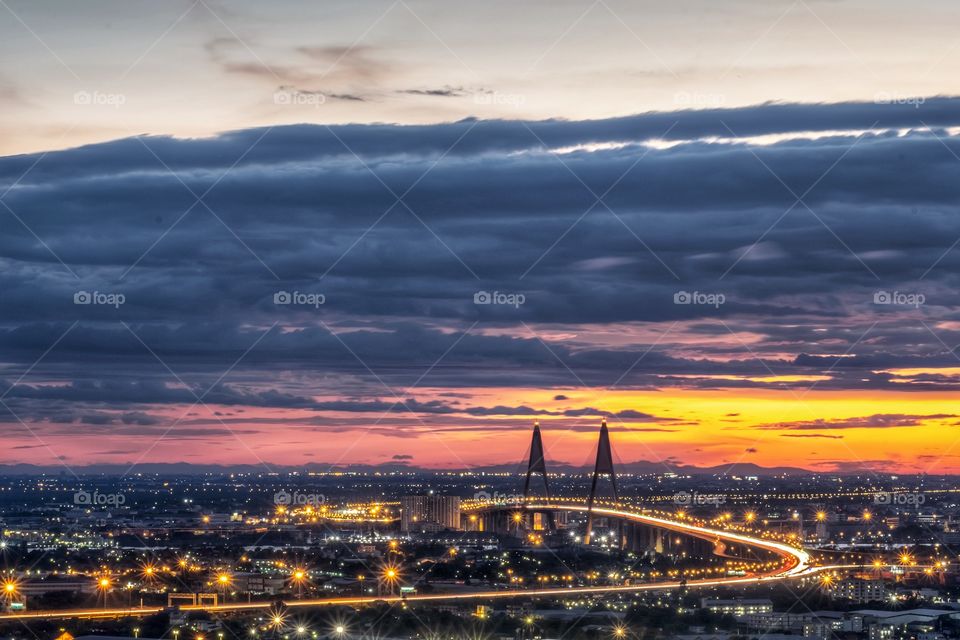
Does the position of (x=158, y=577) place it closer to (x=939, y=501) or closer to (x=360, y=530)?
(x=360, y=530)

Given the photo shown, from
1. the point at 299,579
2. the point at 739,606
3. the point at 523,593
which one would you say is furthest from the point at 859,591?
the point at 299,579

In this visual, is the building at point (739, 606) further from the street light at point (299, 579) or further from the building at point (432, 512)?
the building at point (432, 512)

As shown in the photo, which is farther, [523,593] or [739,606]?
[523,593]

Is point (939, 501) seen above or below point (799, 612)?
above

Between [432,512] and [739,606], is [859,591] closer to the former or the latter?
[739,606]

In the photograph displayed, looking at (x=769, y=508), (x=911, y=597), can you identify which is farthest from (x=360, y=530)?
(x=911, y=597)
